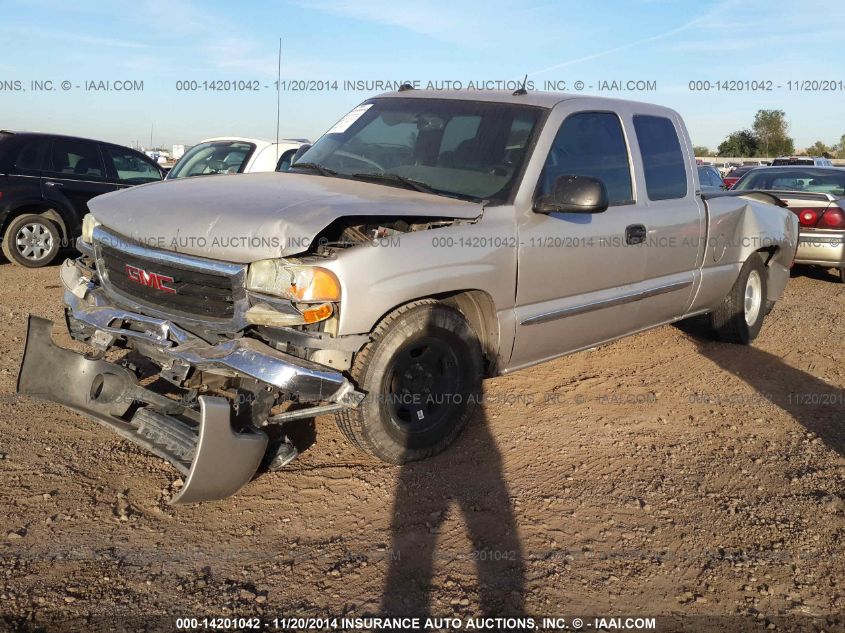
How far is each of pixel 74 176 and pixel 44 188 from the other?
0.46 meters

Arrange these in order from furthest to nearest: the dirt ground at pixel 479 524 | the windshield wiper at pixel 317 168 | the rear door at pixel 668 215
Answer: the rear door at pixel 668 215, the windshield wiper at pixel 317 168, the dirt ground at pixel 479 524

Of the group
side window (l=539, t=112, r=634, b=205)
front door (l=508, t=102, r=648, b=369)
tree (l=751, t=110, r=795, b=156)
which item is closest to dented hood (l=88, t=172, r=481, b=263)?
front door (l=508, t=102, r=648, b=369)

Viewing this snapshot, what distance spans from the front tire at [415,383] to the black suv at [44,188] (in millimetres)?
7231

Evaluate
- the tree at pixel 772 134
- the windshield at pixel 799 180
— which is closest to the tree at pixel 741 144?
the tree at pixel 772 134

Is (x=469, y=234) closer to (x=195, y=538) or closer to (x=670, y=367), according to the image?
(x=195, y=538)

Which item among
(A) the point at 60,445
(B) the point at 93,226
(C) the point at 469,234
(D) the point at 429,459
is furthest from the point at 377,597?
(B) the point at 93,226

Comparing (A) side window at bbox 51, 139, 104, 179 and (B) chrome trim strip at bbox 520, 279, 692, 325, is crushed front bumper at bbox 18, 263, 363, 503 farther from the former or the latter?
(A) side window at bbox 51, 139, 104, 179

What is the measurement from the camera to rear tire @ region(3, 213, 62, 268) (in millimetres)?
9070

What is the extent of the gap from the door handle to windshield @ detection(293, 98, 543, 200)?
38.0 inches

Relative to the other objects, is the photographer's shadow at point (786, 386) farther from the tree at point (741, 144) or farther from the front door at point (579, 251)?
the tree at point (741, 144)

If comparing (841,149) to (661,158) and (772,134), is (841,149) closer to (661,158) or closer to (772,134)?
(772,134)

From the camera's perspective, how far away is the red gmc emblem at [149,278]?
3514 mm

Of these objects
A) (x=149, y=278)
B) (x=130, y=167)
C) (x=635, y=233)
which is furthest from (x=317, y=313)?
(x=130, y=167)

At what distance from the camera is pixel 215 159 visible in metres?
9.63
